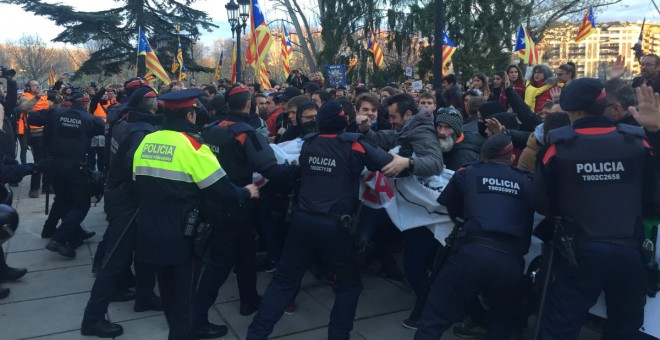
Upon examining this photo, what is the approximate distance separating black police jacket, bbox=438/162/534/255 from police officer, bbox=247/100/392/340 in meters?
0.70

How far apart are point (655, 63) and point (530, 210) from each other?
16.2 feet

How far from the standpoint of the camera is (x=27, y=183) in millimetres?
11602

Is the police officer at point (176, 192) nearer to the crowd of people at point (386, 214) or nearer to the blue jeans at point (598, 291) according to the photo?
the crowd of people at point (386, 214)

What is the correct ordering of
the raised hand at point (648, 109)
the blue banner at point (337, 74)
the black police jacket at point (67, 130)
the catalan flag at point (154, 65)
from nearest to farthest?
the raised hand at point (648, 109)
the black police jacket at point (67, 130)
the catalan flag at point (154, 65)
the blue banner at point (337, 74)

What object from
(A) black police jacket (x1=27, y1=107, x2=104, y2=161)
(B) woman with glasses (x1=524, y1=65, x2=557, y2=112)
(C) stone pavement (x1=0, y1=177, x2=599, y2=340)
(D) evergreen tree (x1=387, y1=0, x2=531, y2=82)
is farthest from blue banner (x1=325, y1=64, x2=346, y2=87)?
(C) stone pavement (x1=0, y1=177, x2=599, y2=340)

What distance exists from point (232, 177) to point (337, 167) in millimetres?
1040

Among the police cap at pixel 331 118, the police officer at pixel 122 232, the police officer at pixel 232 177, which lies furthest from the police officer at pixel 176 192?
the police cap at pixel 331 118

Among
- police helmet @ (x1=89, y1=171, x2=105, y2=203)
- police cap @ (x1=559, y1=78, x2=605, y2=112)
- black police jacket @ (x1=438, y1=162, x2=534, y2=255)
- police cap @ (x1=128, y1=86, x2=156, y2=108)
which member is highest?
police cap @ (x1=128, y1=86, x2=156, y2=108)

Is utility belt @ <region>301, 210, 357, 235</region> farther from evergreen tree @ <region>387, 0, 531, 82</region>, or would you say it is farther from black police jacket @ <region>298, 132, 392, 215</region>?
evergreen tree @ <region>387, 0, 531, 82</region>

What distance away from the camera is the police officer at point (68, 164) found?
247 inches

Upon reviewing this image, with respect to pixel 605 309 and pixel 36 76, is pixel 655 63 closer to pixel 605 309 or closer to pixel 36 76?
pixel 605 309

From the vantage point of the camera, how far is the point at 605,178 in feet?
9.84

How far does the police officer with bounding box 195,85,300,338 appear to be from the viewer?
4145mm

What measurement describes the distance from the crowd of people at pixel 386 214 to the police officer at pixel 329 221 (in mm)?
11
